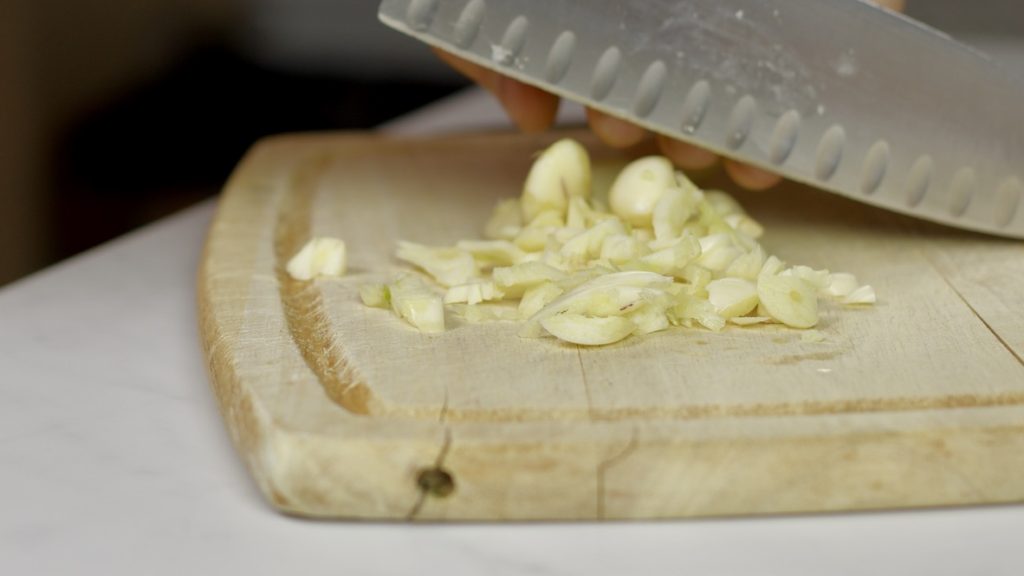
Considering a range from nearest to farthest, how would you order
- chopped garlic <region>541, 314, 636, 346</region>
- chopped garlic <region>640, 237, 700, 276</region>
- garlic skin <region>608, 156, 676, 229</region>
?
chopped garlic <region>541, 314, 636, 346</region> → chopped garlic <region>640, 237, 700, 276</region> → garlic skin <region>608, 156, 676, 229</region>

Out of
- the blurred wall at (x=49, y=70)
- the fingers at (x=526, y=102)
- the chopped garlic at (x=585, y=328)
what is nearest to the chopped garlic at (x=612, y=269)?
the chopped garlic at (x=585, y=328)

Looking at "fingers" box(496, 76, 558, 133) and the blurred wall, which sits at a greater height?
"fingers" box(496, 76, 558, 133)

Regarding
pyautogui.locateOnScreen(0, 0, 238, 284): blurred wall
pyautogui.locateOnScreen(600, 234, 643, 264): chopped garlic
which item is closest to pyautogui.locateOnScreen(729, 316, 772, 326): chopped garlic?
pyautogui.locateOnScreen(600, 234, 643, 264): chopped garlic

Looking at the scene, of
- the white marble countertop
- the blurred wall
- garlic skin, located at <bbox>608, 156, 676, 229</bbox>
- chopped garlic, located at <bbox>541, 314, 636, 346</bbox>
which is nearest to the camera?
the white marble countertop

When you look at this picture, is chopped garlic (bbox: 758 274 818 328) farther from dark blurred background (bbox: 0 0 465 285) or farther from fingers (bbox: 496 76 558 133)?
dark blurred background (bbox: 0 0 465 285)

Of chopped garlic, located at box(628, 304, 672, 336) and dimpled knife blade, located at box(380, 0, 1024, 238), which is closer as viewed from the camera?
chopped garlic, located at box(628, 304, 672, 336)

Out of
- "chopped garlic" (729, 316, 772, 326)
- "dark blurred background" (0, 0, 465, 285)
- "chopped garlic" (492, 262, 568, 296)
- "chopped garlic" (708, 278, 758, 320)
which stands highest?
"chopped garlic" (708, 278, 758, 320)

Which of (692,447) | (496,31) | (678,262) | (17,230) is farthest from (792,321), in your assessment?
(17,230)
